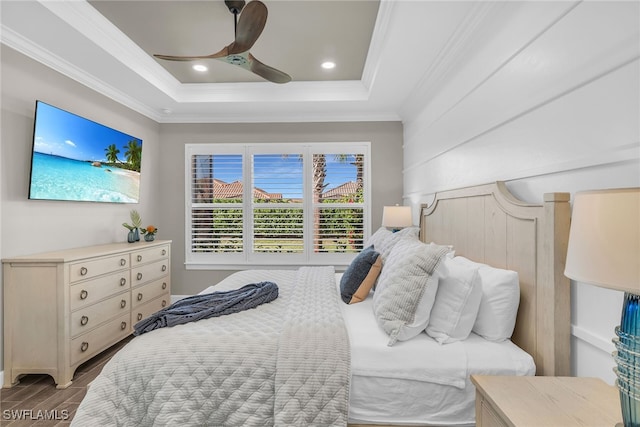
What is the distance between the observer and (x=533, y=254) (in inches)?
57.2

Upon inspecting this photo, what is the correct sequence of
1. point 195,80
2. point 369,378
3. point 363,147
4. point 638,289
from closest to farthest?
point 638,289, point 369,378, point 195,80, point 363,147

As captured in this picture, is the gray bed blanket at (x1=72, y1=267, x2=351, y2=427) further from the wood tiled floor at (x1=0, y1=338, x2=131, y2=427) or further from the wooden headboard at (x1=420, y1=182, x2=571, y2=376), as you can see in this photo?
the wood tiled floor at (x1=0, y1=338, x2=131, y2=427)

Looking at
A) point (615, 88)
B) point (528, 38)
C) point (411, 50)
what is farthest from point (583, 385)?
point (411, 50)

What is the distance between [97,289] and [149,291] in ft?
2.61

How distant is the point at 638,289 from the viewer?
2.18 feet

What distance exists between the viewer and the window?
14.0 feet

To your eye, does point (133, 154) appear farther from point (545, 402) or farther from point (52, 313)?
point (545, 402)

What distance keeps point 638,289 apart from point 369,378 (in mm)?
1023

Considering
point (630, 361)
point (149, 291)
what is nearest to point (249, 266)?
point (149, 291)

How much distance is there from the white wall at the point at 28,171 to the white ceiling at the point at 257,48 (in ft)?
0.44

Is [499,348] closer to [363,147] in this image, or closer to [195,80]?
[363,147]

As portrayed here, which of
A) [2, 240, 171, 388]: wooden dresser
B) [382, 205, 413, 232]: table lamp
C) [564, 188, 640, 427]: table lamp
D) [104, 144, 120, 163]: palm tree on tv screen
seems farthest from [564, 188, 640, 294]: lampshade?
[104, 144, 120, 163]: palm tree on tv screen

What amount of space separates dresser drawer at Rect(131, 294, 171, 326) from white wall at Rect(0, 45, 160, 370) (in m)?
0.79

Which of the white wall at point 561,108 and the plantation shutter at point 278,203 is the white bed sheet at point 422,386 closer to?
the white wall at point 561,108
